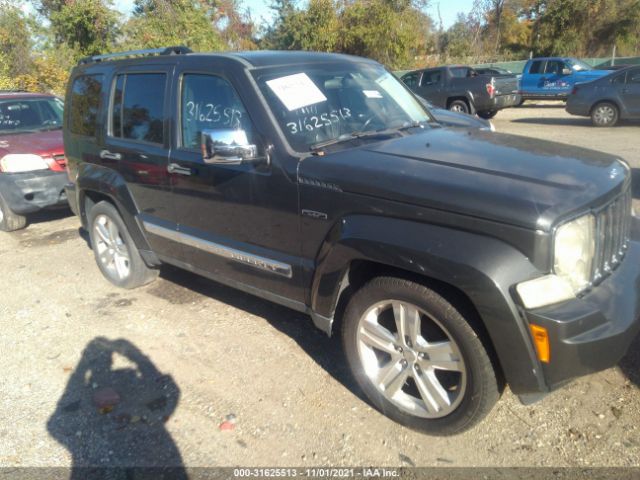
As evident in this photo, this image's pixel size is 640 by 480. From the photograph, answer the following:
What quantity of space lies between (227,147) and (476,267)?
1.58 meters

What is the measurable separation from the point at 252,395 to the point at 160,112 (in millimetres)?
2154

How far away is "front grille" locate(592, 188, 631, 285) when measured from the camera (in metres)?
2.58

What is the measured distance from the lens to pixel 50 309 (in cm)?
473

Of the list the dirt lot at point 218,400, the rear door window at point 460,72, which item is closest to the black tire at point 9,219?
the dirt lot at point 218,400

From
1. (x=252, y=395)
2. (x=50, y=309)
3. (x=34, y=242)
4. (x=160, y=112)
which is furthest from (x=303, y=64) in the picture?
(x=34, y=242)

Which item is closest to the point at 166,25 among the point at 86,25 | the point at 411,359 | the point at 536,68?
the point at 86,25

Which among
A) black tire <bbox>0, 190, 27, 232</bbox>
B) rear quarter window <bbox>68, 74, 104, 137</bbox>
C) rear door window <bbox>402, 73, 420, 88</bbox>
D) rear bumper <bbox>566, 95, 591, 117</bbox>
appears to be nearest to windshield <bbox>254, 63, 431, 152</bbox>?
rear quarter window <bbox>68, 74, 104, 137</bbox>

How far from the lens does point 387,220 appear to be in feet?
8.83

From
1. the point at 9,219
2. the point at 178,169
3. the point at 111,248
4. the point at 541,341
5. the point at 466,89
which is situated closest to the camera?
the point at 541,341

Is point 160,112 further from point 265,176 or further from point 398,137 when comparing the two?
point 398,137

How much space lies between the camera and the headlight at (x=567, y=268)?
2.30m

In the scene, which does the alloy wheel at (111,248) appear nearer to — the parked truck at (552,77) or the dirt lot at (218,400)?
the dirt lot at (218,400)

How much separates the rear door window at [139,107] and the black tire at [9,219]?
3.49 m

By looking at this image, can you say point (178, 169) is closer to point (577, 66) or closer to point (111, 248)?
point (111, 248)
